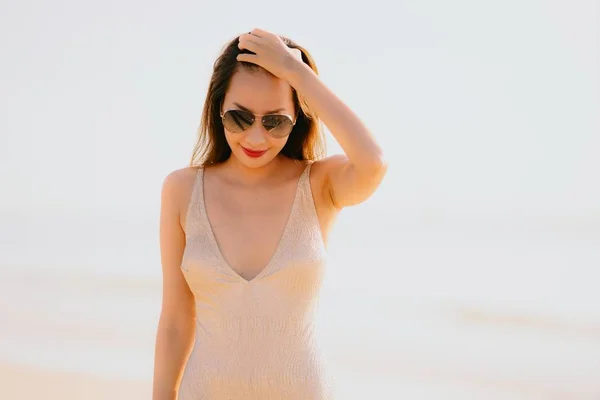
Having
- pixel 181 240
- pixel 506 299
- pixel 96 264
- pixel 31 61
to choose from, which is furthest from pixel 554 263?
pixel 31 61

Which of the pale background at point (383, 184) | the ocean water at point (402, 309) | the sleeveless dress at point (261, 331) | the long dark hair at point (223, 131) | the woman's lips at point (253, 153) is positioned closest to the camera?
the sleeveless dress at point (261, 331)

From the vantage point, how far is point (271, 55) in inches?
124

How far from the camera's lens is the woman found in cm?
308

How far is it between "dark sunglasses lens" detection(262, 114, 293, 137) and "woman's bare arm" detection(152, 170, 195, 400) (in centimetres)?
42

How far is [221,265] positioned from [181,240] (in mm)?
288

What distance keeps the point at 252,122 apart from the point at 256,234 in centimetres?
38

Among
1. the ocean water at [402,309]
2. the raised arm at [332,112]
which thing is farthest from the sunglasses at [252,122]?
the ocean water at [402,309]

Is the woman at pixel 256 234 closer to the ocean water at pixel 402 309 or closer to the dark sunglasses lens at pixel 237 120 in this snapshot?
the dark sunglasses lens at pixel 237 120

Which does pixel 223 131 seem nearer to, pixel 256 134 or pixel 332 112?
pixel 256 134

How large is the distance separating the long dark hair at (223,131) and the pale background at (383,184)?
5.28 m

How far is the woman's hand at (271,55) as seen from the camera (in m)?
3.12

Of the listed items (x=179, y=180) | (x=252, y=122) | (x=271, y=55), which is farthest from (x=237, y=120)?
(x=179, y=180)

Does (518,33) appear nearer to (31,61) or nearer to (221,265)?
(31,61)

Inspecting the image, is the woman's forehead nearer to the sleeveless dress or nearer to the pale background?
the sleeveless dress
